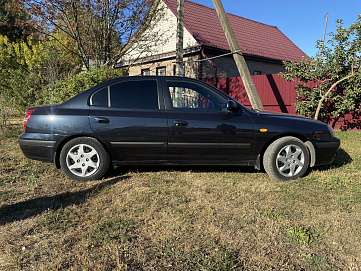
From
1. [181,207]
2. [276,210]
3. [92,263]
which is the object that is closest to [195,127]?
[181,207]

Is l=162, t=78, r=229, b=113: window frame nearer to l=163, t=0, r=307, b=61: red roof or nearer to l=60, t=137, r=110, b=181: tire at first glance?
l=60, t=137, r=110, b=181: tire

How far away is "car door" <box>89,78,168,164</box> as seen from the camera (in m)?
4.00

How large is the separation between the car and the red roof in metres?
9.92

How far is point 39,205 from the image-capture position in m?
3.16

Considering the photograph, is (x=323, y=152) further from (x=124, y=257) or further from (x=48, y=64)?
(x=48, y=64)

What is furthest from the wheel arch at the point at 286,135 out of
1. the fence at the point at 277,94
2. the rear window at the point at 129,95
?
the fence at the point at 277,94

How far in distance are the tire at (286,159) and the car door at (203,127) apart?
35 centimetres

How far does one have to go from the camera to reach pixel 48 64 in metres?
12.4

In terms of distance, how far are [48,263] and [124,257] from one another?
0.57 m

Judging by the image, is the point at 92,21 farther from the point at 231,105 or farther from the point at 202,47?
the point at 231,105

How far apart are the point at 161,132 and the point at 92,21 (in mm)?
8336

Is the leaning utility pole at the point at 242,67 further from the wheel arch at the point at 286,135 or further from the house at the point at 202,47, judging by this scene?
the wheel arch at the point at 286,135

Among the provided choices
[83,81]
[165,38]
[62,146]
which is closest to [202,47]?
[165,38]

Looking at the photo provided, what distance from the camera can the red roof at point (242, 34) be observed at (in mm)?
14367
